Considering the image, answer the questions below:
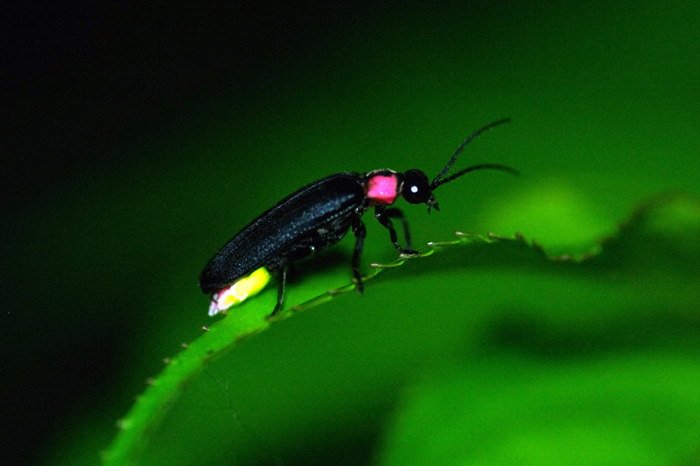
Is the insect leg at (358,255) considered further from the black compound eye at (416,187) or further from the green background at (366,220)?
the black compound eye at (416,187)

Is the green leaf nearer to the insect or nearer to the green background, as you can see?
the green background

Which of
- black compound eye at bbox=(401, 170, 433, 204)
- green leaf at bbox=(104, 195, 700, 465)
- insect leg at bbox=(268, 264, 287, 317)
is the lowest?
green leaf at bbox=(104, 195, 700, 465)

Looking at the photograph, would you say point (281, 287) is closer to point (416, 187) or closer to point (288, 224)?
point (288, 224)

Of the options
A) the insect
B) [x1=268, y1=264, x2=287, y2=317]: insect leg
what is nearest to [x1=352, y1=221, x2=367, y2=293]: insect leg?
the insect

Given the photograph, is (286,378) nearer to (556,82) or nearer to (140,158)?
(140,158)

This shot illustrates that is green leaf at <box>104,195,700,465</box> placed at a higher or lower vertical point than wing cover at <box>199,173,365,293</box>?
lower

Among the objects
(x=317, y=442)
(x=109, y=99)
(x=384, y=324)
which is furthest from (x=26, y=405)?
(x=109, y=99)

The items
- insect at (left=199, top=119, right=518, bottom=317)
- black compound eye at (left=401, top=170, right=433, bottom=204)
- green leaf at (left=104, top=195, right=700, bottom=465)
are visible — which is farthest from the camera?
black compound eye at (left=401, top=170, right=433, bottom=204)
